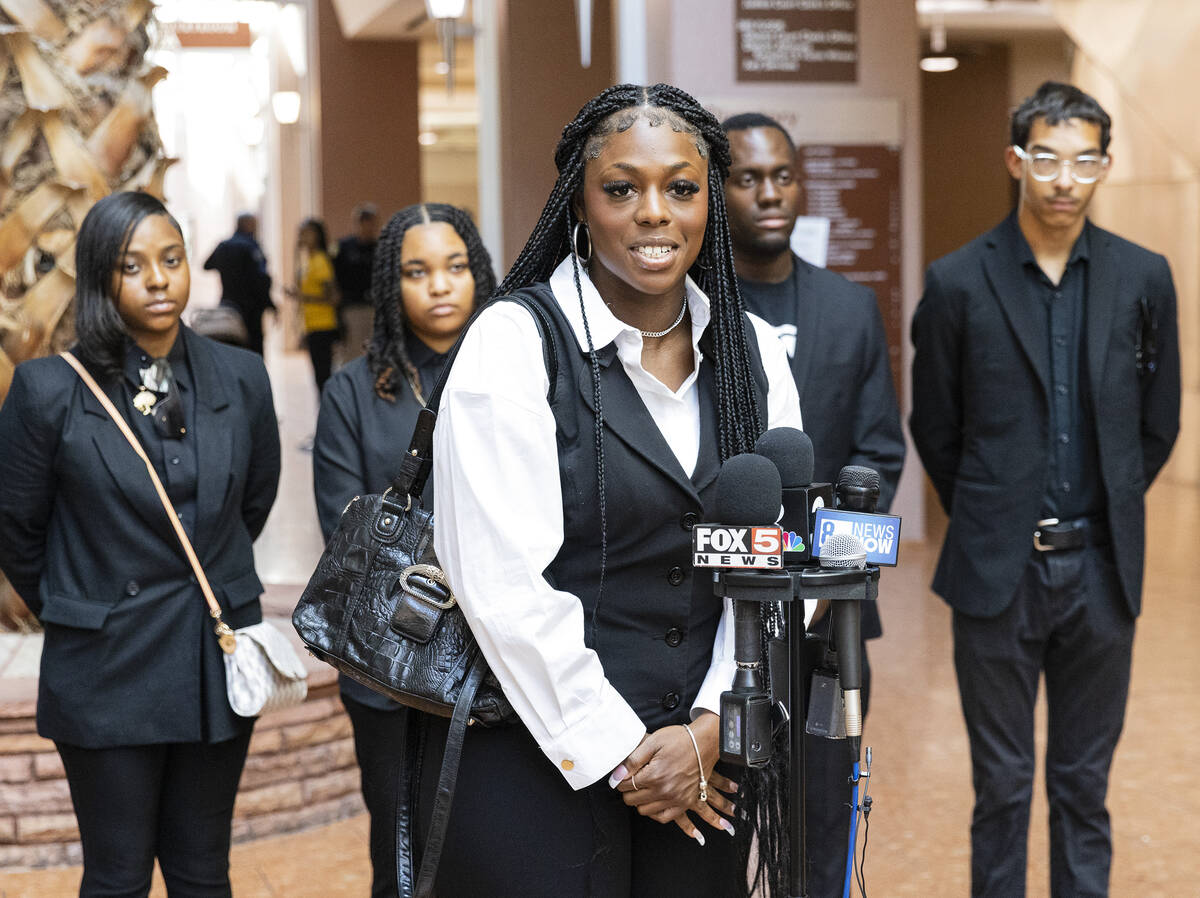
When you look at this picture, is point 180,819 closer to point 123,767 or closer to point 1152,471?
point 123,767

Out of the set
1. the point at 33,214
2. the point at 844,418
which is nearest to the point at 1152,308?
the point at 844,418

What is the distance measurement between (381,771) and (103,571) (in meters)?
0.79

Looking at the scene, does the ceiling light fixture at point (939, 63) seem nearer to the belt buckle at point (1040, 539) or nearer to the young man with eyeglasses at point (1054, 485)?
the young man with eyeglasses at point (1054, 485)

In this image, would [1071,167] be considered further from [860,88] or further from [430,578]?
[860,88]

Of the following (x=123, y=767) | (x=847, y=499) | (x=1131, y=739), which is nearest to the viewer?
(x=847, y=499)

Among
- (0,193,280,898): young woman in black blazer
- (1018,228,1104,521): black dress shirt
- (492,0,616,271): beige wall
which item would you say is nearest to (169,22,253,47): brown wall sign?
(492,0,616,271): beige wall

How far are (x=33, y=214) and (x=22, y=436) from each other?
196 cm

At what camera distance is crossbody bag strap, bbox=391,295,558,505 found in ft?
7.05

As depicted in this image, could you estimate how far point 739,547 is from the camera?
181 cm

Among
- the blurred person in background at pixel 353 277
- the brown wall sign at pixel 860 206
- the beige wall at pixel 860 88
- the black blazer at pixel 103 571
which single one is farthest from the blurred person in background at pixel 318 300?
the black blazer at pixel 103 571

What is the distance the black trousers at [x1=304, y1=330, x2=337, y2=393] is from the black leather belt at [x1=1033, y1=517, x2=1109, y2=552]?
11317mm

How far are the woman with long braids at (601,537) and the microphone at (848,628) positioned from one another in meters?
0.37

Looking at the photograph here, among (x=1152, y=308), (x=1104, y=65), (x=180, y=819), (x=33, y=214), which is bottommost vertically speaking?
(x=180, y=819)

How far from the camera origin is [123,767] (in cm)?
302
